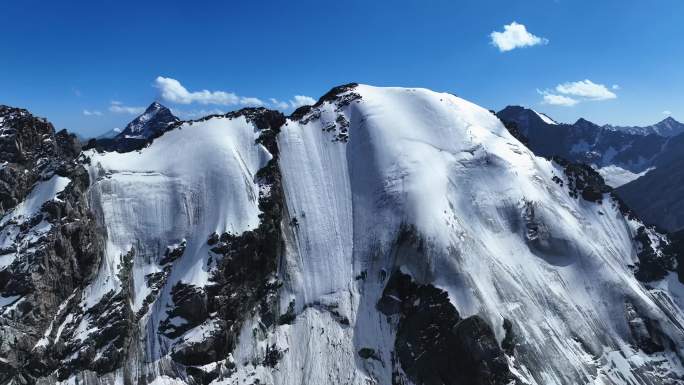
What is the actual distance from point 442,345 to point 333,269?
22.6 m

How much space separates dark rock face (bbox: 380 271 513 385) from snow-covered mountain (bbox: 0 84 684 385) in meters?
0.21

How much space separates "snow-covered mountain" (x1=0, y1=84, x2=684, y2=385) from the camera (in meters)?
63.5

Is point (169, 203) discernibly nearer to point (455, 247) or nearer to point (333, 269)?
point (333, 269)

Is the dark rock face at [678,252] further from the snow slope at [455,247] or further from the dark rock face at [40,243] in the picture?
the dark rock face at [40,243]

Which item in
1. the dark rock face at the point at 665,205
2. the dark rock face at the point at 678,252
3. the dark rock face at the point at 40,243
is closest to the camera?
the dark rock face at the point at 40,243

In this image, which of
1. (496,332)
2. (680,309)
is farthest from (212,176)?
(680,309)

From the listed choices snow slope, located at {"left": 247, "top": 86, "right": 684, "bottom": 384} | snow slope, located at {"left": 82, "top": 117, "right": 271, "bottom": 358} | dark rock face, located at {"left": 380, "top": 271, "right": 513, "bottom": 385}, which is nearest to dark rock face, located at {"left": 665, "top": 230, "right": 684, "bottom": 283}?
snow slope, located at {"left": 247, "top": 86, "right": 684, "bottom": 384}

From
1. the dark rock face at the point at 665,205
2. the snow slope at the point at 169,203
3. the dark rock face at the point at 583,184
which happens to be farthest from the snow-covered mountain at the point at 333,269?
the dark rock face at the point at 665,205

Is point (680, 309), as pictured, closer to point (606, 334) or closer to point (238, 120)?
point (606, 334)

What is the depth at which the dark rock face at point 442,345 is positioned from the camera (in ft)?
204

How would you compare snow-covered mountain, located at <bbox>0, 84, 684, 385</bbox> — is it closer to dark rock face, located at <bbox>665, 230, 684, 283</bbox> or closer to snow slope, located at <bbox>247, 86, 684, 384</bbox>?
snow slope, located at <bbox>247, 86, 684, 384</bbox>

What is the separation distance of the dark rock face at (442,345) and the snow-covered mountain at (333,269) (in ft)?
0.69

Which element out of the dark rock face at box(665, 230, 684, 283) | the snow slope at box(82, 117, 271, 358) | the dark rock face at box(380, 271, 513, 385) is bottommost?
the dark rock face at box(380, 271, 513, 385)

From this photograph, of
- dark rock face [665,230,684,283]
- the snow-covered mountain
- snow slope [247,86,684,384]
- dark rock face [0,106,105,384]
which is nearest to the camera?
dark rock face [0,106,105,384]
